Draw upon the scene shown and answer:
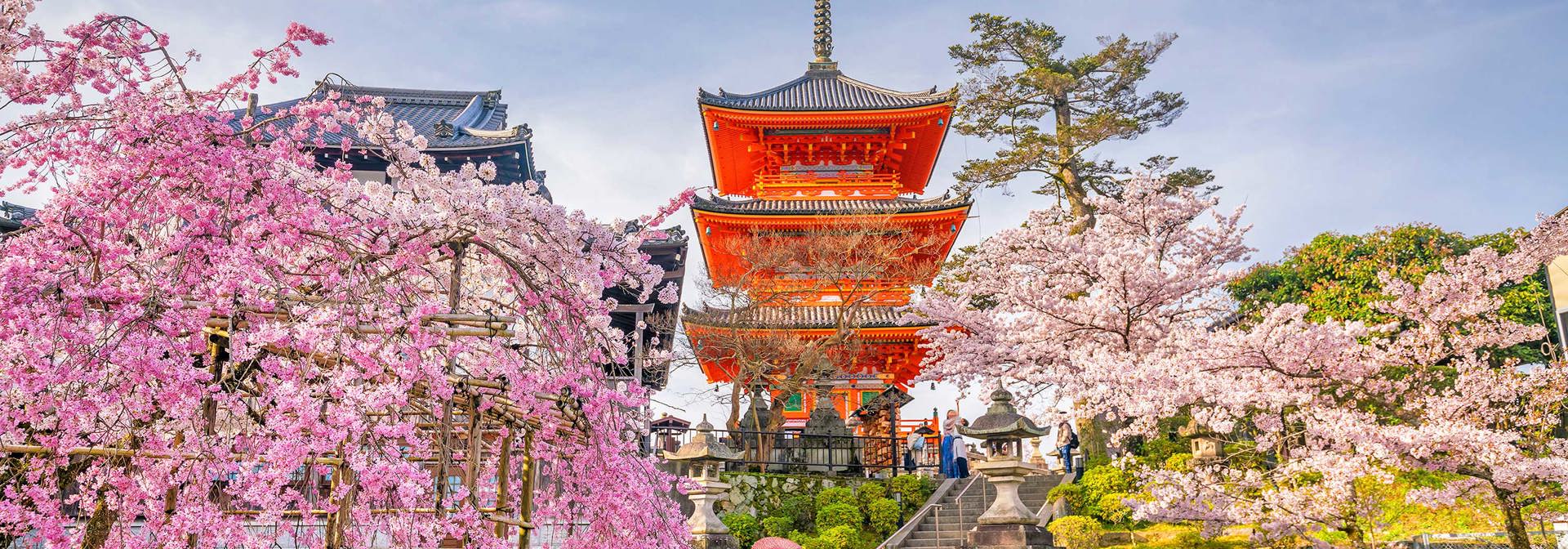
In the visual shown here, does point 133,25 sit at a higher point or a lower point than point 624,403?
higher

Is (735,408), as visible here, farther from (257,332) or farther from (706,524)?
(257,332)

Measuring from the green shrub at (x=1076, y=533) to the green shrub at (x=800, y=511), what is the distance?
14.6 ft

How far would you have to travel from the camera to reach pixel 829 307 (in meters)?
22.1

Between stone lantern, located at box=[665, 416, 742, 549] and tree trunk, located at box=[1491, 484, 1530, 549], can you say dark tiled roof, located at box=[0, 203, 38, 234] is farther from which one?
tree trunk, located at box=[1491, 484, 1530, 549]

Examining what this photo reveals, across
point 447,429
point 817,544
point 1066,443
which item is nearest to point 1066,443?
point 1066,443

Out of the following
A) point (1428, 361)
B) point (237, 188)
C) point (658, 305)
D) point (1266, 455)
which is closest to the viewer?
point (237, 188)

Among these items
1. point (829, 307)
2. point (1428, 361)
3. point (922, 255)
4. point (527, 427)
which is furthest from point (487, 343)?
point (922, 255)

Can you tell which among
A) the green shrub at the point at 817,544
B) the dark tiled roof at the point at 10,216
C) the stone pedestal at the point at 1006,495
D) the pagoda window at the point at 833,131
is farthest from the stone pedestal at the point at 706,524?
the pagoda window at the point at 833,131

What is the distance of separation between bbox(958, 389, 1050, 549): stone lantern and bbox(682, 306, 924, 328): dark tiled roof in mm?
6812

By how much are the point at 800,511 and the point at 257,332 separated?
1325 centimetres

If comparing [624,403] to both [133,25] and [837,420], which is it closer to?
[133,25]

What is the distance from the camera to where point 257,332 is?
348cm

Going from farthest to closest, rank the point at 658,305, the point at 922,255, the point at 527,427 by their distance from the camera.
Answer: the point at 922,255
the point at 658,305
the point at 527,427

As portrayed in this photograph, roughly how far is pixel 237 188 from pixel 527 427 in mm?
1822
